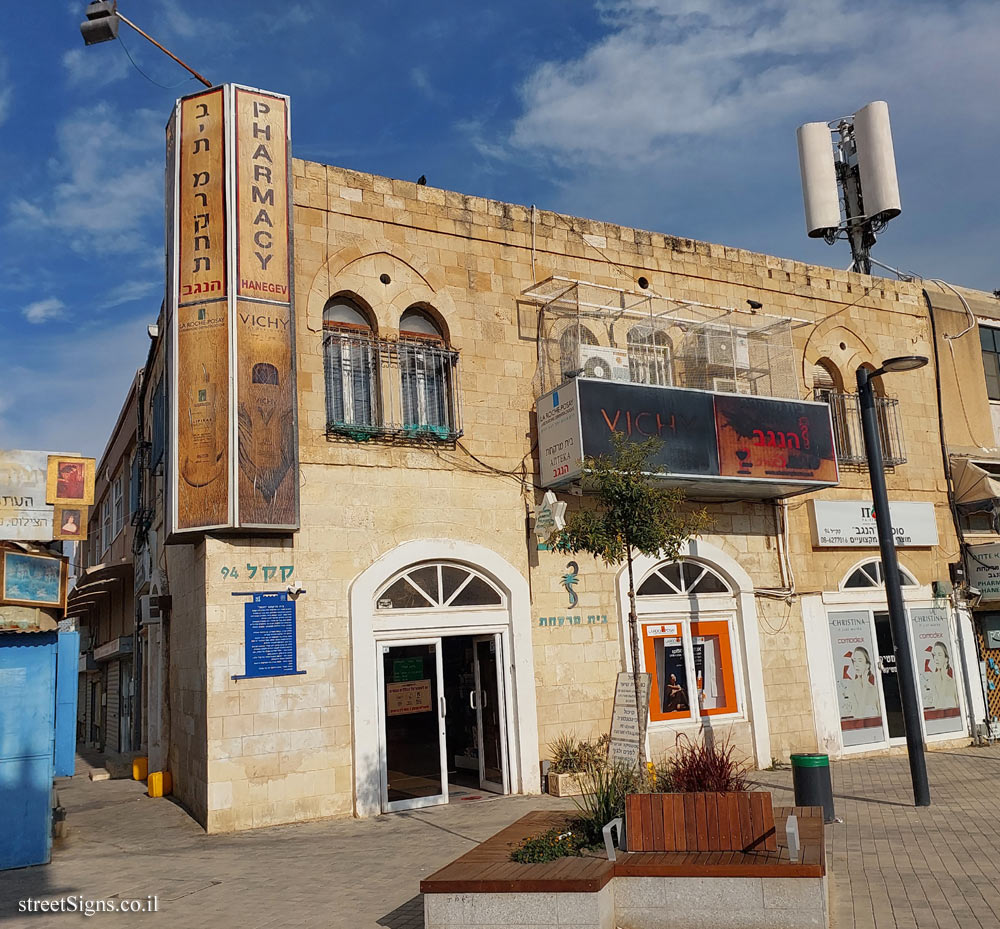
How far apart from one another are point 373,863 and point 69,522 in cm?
513

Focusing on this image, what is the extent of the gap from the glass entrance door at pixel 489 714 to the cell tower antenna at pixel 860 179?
43.3 feet

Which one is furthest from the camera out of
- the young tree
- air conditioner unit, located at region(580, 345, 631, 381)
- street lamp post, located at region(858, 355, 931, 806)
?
air conditioner unit, located at region(580, 345, 631, 381)

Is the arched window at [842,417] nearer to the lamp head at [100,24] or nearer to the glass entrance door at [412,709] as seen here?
the glass entrance door at [412,709]

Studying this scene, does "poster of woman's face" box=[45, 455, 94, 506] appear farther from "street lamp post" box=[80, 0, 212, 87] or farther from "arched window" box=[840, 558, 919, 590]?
"arched window" box=[840, 558, 919, 590]

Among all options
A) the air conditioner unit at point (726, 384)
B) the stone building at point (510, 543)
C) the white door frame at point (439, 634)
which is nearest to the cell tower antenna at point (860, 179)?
the stone building at point (510, 543)

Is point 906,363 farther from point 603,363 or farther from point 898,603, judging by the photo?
point 603,363

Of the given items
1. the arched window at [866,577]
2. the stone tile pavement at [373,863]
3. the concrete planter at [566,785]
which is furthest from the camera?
the arched window at [866,577]

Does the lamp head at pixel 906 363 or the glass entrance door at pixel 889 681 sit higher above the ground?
the lamp head at pixel 906 363

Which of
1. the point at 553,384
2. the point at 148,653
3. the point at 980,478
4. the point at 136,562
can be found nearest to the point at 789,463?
the point at 553,384

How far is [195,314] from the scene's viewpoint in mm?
11609

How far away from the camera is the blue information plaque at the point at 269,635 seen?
11141 mm

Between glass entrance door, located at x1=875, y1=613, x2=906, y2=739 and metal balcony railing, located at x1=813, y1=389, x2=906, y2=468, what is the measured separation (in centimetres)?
291

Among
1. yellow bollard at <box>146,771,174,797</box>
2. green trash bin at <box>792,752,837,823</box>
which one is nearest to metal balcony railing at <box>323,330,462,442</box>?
yellow bollard at <box>146,771,174,797</box>

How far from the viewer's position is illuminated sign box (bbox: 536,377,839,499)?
12.8 meters
